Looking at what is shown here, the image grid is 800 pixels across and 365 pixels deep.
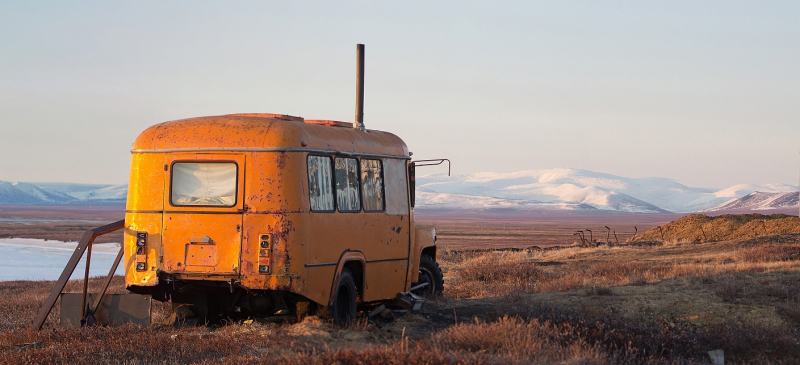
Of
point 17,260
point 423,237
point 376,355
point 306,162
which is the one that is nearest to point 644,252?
point 423,237

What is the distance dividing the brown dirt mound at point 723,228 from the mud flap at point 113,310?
2929 centimetres

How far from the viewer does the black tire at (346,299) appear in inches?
416

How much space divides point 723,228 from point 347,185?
103 feet

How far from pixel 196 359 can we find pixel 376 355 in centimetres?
219

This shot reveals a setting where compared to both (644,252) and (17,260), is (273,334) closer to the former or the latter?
(644,252)

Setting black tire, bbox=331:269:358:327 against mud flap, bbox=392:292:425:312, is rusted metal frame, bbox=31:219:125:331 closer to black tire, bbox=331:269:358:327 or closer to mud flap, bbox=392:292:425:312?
black tire, bbox=331:269:358:327

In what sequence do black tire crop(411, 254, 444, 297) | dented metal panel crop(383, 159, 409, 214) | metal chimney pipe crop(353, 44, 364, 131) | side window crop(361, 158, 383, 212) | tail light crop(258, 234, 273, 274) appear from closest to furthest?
tail light crop(258, 234, 273, 274) → side window crop(361, 158, 383, 212) → dented metal panel crop(383, 159, 409, 214) → black tire crop(411, 254, 444, 297) → metal chimney pipe crop(353, 44, 364, 131)

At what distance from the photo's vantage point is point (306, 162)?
9.82 m

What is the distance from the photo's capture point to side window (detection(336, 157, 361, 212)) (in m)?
10.6

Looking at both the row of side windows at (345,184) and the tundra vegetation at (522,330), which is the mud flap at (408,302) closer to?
the tundra vegetation at (522,330)

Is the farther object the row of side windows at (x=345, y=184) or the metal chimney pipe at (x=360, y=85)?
the metal chimney pipe at (x=360, y=85)

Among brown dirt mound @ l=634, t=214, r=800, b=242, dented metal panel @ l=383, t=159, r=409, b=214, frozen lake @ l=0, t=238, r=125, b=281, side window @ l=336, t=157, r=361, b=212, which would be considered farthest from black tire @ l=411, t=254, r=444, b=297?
brown dirt mound @ l=634, t=214, r=800, b=242

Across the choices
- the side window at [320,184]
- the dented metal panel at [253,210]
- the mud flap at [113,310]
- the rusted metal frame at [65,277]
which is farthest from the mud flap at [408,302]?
the rusted metal frame at [65,277]

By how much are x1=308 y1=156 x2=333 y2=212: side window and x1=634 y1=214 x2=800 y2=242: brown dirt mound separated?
2874cm
